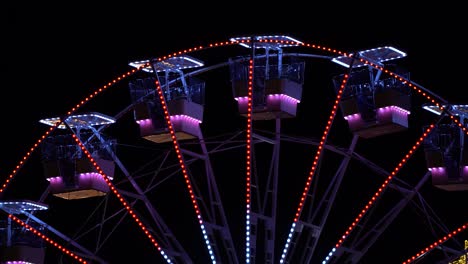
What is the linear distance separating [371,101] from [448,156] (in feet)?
5.80

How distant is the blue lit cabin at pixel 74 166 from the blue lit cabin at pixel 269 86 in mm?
3408

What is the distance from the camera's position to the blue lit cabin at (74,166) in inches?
981

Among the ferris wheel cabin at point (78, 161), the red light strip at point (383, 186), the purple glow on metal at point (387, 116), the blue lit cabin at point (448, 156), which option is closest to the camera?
the red light strip at point (383, 186)

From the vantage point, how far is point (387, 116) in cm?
2266

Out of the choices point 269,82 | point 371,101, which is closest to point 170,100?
point 269,82

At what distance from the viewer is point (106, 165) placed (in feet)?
82.2

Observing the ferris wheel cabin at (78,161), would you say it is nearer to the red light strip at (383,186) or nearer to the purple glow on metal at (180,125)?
the purple glow on metal at (180,125)

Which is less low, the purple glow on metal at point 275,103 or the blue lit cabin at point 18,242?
the purple glow on metal at point 275,103

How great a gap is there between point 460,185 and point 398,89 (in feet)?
6.93

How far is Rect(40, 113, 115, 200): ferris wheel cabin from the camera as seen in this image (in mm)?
24859

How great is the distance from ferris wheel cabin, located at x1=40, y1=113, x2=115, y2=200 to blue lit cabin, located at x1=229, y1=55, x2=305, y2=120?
3.06 meters

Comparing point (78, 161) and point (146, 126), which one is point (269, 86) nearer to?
point (146, 126)

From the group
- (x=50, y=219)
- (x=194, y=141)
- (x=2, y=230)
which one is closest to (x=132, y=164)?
(x=50, y=219)

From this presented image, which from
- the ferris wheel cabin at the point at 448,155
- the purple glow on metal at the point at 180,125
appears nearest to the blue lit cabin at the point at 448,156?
the ferris wheel cabin at the point at 448,155
